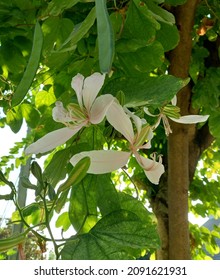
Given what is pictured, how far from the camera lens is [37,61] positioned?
27 centimetres

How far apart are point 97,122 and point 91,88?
0.08 feet

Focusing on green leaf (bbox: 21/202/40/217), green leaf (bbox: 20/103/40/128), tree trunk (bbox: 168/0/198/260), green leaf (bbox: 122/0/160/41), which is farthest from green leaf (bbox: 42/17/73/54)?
tree trunk (bbox: 168/0/198/260)

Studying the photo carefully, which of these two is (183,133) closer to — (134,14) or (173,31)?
(173,31)

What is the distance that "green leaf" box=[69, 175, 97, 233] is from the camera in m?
0.44

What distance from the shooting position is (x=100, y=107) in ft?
1.05

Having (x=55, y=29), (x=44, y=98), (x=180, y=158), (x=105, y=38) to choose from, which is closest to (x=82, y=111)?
(x=105, y=38)

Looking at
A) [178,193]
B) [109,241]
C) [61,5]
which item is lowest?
[109,241]

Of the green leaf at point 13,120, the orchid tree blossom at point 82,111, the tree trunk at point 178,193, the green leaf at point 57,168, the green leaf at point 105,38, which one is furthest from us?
the tree trunk at point 178,193

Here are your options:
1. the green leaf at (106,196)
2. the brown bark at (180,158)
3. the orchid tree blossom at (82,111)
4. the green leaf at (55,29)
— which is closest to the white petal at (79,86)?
the orchid tree blossom at (82,111)

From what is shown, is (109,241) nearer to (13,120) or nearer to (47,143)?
(47,143)

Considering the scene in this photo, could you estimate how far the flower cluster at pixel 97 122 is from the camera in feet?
1.04

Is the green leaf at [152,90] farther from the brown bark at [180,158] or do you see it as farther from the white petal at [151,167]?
the brown bark at [180,158]

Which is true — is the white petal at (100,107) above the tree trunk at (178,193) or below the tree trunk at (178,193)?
Result: below

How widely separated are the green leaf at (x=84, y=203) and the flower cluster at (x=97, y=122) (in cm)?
10
